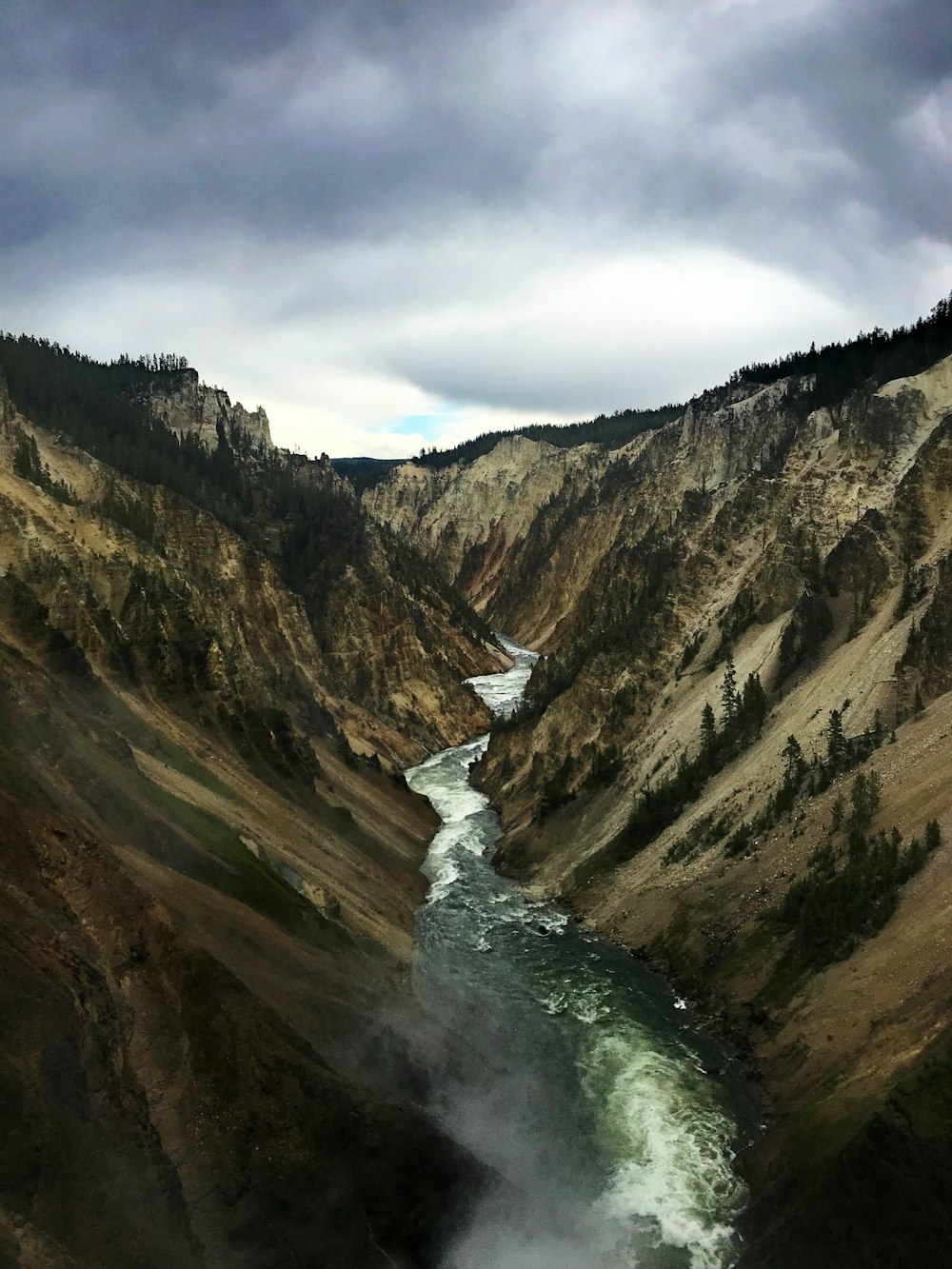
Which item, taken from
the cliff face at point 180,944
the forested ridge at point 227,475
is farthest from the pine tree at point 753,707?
the forested ridge at point 227,475

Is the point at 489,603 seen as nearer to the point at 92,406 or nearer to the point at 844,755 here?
the point at 92,406

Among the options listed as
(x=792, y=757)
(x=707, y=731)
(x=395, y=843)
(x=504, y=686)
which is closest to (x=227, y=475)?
(x=504, y=686)

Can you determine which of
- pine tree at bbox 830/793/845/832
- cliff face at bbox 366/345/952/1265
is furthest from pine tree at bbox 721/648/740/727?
pine tree at bbox 830/793/845/832

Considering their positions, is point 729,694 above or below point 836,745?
above

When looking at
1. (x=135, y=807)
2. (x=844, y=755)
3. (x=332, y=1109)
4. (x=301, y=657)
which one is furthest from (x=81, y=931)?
(x=301, y=657)

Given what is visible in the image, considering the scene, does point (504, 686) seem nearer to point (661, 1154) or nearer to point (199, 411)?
point (199, 411)

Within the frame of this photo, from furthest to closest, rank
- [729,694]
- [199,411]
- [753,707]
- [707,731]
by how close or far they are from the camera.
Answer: [199,411], [707,731], [729,694], [753,707]
